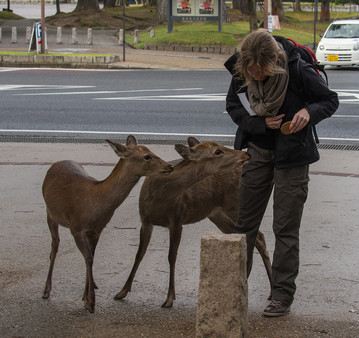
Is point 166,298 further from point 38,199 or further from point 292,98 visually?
point 38,199

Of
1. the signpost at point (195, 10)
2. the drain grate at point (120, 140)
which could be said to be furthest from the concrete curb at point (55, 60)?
the drain grate at point (120, 140)

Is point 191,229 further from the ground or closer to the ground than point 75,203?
closer to the ground

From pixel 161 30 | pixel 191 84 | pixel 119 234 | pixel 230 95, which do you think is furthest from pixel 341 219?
pixel 161 30

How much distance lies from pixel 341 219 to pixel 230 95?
2738mm

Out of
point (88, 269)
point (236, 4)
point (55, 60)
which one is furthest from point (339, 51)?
point (236, 4)

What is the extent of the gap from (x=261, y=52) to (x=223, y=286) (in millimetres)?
1476

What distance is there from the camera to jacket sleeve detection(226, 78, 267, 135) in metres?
5.14

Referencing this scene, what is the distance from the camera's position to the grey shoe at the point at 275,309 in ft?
16.9

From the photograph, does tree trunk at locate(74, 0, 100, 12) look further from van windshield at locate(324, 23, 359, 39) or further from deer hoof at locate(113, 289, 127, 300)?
deer hoof at locate(113, 289, 127, 300)

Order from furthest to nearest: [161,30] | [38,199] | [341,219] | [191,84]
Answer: [161,30], [191,84], [38,199], [341,219]

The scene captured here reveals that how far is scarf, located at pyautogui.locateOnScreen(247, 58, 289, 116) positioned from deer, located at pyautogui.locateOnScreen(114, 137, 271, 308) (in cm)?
39

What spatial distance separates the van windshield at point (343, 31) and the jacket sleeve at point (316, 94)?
76.8 ft

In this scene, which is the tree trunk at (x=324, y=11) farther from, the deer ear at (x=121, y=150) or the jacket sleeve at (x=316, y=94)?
the deer ear at (x=121, y=150)

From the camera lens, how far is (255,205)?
5352 millimetres
